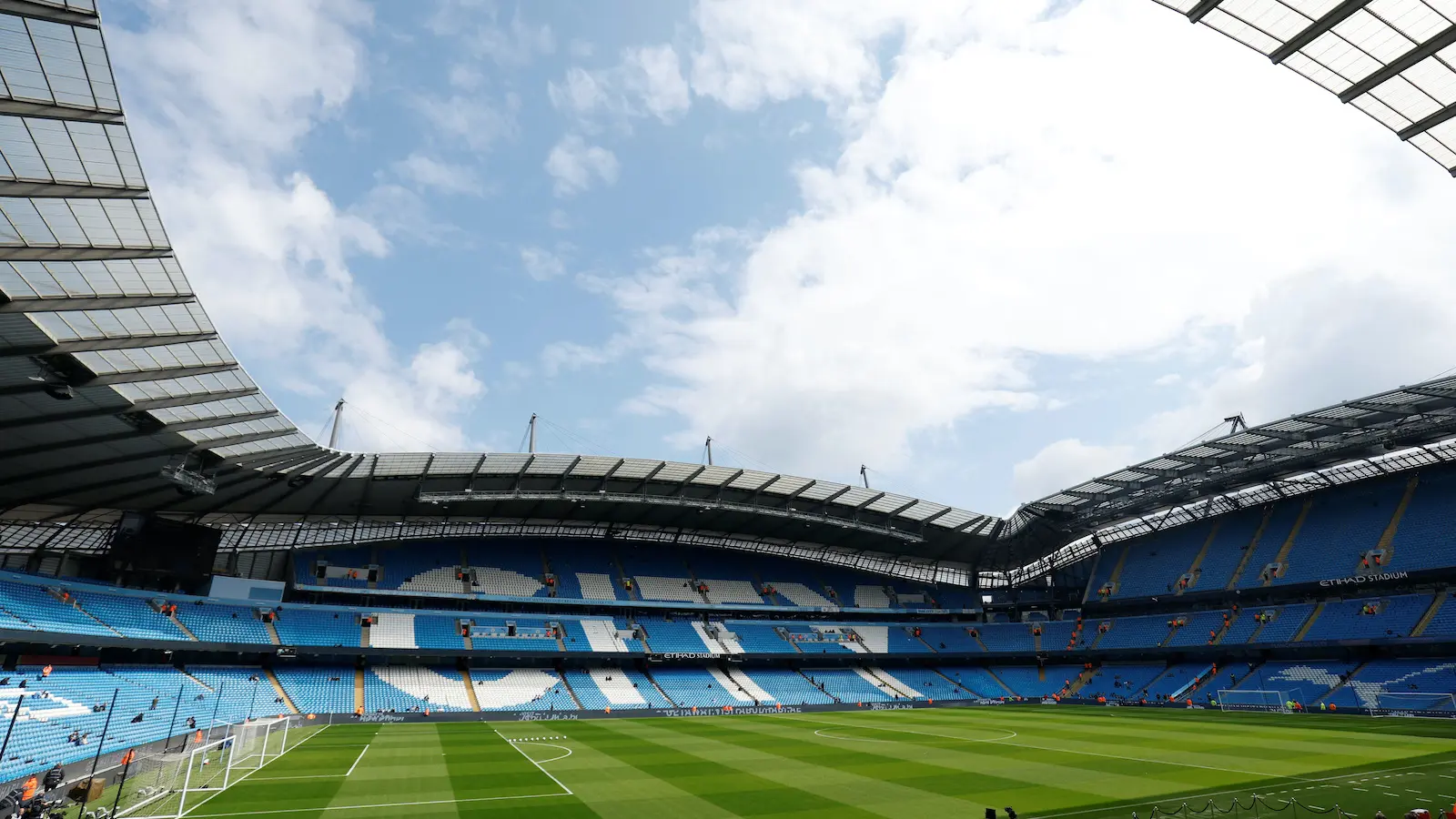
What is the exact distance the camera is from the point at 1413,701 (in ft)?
141

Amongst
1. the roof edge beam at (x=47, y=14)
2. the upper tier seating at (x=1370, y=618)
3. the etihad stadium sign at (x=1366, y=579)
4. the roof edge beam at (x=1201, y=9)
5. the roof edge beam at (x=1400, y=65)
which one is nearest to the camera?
the roof edge beam at (x=1400, y=65)

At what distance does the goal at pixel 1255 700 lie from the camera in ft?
160

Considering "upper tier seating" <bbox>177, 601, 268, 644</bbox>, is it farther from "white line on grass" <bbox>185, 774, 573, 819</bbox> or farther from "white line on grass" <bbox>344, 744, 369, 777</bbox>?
"white line on grass" <bbox>185, 774, 573, 819</bbox>

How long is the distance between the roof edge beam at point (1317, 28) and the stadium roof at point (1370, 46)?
14mm

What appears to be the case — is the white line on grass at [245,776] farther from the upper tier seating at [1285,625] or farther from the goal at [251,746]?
the upper tier seating at [1285,625]

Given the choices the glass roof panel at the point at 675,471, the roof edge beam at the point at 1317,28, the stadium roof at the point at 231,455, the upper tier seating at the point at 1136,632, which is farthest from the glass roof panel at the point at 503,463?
the upper tier seating at the point at 1136,632

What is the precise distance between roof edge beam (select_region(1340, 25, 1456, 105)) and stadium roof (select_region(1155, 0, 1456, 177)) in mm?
15

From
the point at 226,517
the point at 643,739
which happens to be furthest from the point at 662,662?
the point at 226,517

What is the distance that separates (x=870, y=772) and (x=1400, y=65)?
81.5ft

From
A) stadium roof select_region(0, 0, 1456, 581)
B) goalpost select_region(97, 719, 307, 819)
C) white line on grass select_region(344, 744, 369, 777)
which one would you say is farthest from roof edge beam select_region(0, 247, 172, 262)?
white line on grass select_region(344, 744, 369, 777)

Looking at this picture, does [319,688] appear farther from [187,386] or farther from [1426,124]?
[1426,124]

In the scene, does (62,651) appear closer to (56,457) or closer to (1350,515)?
(56,457)

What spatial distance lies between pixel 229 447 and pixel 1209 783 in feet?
150

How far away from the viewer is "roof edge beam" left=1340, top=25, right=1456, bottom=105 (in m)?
13.3
